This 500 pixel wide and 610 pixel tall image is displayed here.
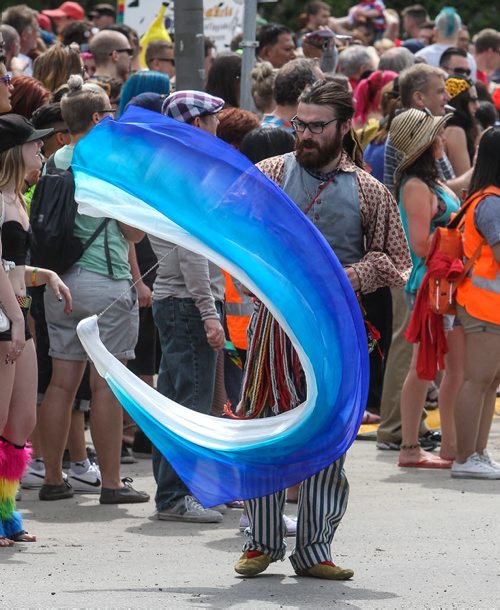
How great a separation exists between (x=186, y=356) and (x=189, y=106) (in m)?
1.28

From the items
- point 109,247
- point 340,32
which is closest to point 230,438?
point 109,247

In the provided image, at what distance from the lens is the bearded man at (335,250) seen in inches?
237

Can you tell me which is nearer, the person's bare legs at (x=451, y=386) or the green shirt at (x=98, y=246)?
the green shirt at (x=98, y=246)

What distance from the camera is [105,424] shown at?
7668 mm

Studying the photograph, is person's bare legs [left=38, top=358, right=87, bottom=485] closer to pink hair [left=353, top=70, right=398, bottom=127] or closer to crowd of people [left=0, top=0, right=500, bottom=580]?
crowd of people [left=0, top=0, right=500, bottom=580]

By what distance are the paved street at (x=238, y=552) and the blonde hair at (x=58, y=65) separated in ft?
10.1

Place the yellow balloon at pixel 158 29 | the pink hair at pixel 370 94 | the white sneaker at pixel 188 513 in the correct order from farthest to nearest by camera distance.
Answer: the yellow balloon at pixel 158 29
the pink hair at pixel 370 94
the white sneaker at pixel 188 513

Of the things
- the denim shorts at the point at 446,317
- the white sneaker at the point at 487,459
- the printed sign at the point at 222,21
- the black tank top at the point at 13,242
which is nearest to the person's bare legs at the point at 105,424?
the black tank top at the point at 13,242

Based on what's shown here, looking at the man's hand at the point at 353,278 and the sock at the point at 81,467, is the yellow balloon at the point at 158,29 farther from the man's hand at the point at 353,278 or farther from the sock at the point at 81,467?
the man's hand at the point at 353,278

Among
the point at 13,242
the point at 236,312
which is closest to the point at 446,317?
the point at 236,312

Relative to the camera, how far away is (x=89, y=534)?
7031 millimetres

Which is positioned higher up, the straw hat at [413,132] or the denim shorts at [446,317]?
the straw hat at [413,132]

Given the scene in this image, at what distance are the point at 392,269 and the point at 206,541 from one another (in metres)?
1.69

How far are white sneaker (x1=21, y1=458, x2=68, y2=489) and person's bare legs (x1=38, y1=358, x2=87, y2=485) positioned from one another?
0.45 m
